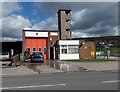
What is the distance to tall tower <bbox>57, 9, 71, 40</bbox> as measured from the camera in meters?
69.0

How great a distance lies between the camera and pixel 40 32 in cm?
4741

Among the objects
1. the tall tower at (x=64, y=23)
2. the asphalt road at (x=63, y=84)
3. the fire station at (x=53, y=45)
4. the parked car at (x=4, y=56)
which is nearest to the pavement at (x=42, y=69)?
the asphalt road at (x=63, y=84)

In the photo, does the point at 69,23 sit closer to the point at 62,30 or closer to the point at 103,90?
the point at 62,30

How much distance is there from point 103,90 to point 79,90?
3.17 feet

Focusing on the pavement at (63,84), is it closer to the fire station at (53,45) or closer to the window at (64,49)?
the window at (64,49)

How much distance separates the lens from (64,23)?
69.9 metres

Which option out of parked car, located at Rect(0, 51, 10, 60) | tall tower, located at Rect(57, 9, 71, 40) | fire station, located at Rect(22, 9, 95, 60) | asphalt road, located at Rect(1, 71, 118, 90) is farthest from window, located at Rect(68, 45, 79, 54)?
asphalt road, located at Rect(1, 71, 118, 90)

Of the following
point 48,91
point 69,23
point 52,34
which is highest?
point 69,23

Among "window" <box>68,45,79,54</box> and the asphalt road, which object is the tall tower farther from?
the asphalt road

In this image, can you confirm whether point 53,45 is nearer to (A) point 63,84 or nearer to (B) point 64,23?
(B) point 64,23

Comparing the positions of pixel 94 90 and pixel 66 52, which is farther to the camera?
pixel 66 52

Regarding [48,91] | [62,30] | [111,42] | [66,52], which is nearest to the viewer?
[48,91]

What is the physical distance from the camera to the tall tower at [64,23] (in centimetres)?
6903

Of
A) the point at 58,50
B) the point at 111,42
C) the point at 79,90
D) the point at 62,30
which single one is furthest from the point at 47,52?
the point at 111,42
